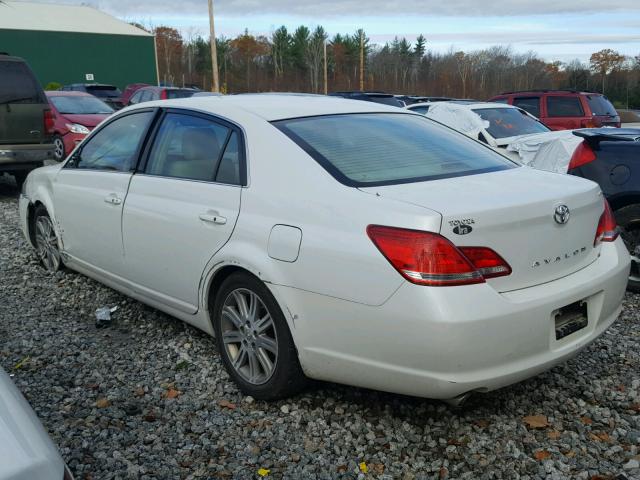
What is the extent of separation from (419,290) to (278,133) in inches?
48.4

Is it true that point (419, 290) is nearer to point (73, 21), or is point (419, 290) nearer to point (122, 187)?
point (122, 187)

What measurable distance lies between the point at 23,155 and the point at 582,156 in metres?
7.76

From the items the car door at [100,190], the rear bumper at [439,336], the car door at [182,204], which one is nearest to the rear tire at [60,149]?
the car door at [100,190]

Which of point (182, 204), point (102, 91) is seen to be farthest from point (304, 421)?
point (102, 91)

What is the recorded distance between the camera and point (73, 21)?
156 ft

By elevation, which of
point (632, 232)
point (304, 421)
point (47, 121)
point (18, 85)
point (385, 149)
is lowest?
point (304, 421)

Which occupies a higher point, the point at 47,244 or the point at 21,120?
the point at 21,120

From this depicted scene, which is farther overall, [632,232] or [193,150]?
[632,232]

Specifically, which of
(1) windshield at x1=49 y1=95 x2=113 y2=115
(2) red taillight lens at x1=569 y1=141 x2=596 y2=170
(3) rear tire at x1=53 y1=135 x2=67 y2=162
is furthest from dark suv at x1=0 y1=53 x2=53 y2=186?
(2) red taillight lens at x1=569 y1=141 x2=596 y2=170

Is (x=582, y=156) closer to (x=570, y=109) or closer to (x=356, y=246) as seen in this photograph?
(x=356, y=246)

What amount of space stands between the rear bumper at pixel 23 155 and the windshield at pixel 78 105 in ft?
13.6

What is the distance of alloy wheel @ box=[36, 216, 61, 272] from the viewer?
532 centimetres

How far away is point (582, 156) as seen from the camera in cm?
495

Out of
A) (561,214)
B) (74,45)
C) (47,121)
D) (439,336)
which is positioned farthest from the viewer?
(74,45)
